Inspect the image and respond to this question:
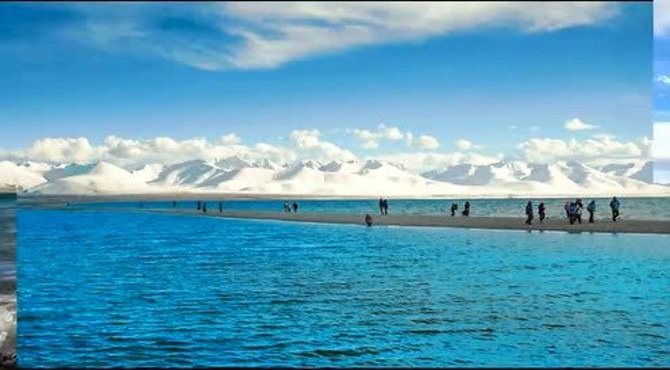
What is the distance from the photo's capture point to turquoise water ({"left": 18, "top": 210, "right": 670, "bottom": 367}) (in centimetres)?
1667

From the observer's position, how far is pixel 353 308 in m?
22.6

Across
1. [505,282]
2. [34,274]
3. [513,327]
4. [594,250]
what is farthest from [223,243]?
[513,327]

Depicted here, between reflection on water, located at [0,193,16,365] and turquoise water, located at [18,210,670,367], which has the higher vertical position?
reflection on water, located at [0,193,16,365]

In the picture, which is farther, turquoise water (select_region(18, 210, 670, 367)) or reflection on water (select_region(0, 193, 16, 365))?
turquoise water (select_region(18, 210, 670, 367))

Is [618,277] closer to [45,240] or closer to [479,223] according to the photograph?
[479,223]

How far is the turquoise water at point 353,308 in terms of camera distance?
1667cm

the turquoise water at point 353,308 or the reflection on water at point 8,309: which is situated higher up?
the reflection on water at point 8,309

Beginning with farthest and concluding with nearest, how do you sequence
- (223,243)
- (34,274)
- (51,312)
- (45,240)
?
1. (45,240)
2. (223,243)
3. (34,274)
4. (51,312)

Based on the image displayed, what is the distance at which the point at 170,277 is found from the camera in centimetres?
3186

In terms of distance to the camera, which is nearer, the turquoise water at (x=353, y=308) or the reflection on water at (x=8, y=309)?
the reflection on water at (x=8, y=309)

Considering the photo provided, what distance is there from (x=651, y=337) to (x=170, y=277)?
66.8 ft

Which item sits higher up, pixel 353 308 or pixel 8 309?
pixel 8 309

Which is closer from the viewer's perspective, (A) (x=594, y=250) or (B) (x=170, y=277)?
(B) (x=170, y=277)

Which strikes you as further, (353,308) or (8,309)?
(353,308)
